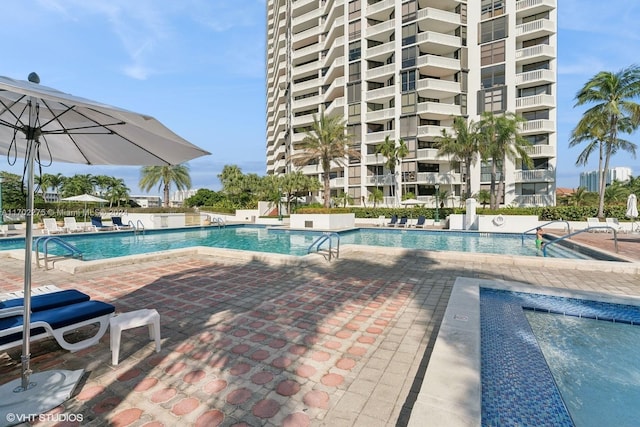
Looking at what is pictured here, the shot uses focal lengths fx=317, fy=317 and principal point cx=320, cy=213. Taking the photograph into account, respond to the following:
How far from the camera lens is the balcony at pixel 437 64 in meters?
35.6

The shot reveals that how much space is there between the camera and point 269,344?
3.95 metres

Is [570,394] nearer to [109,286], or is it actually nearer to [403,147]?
[109,286]

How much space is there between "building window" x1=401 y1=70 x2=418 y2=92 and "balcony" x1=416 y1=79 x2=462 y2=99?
0.74 meters

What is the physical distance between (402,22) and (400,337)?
4186 cm

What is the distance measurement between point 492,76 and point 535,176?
1232 cm

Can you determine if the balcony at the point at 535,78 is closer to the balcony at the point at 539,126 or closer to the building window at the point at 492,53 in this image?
the building window at the point at 492,53

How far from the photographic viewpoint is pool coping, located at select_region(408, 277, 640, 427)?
230 centimetres

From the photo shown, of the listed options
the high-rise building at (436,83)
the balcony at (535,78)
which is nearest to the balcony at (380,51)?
the high-rise building at (436,83)

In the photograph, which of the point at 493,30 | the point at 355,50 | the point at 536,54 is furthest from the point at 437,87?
the point at 355,50

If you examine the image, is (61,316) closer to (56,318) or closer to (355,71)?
(56,318)

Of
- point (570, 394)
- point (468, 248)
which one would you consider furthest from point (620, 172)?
point (570, 394)

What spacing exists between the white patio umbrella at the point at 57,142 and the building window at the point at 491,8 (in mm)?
44113

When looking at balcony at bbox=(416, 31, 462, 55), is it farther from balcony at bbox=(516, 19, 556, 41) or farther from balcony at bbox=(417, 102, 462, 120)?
balcony at bbox=(417, 102, 462, 120)

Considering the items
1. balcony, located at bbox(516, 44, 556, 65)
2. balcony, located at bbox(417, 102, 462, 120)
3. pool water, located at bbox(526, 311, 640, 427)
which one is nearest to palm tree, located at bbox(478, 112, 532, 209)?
balcony, located at bbox(417, 102, 462, 120)
